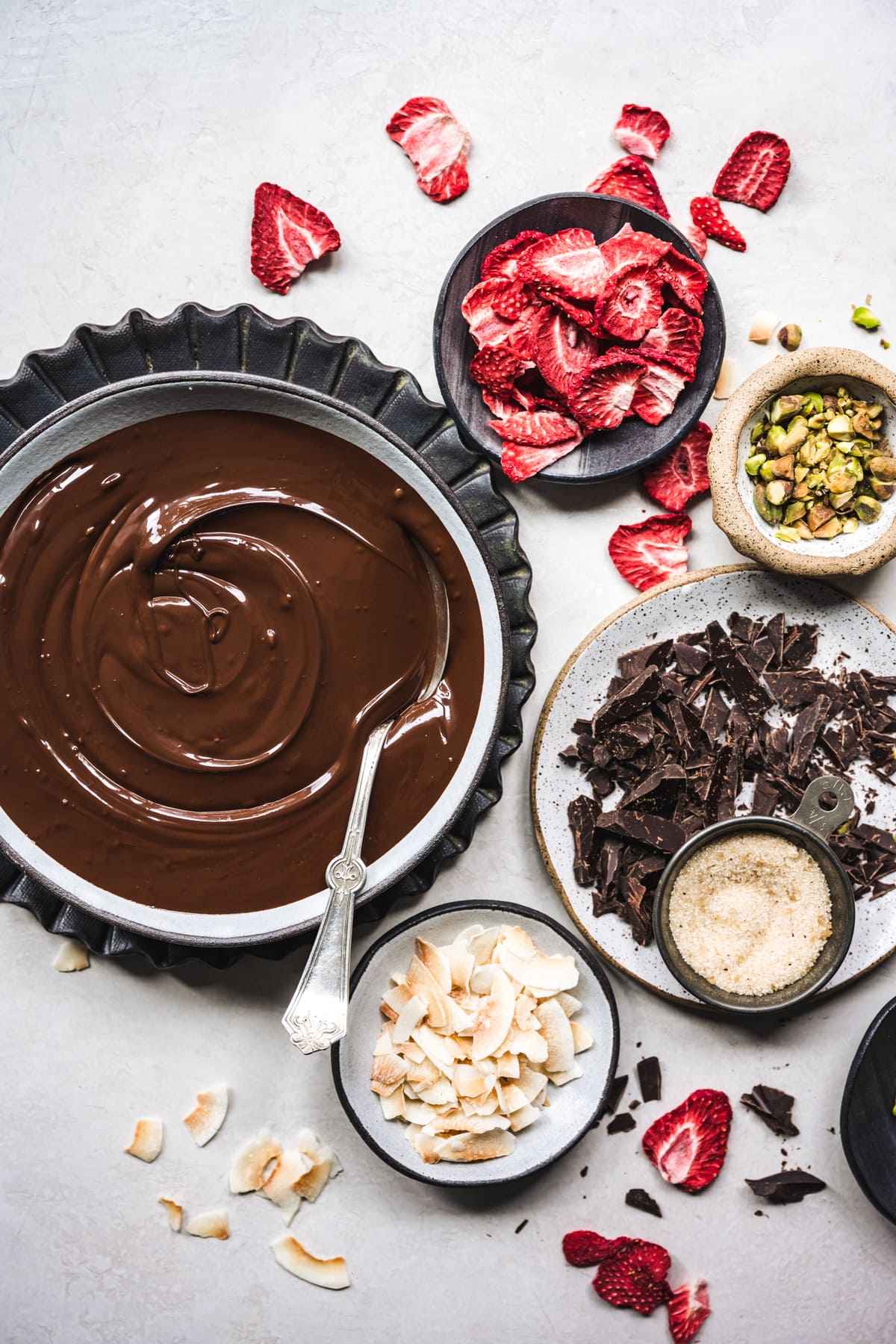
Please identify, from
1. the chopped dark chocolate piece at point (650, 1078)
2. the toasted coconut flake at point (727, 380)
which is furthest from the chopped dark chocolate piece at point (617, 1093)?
the toasted coconut flake at point (727, 380)

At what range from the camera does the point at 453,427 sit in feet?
5.87

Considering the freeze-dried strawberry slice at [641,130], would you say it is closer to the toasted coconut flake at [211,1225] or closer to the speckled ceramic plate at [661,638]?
the speckled ceramic plate at [661,638]

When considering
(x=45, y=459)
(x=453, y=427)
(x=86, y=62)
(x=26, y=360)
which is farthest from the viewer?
(x=86, y=62)

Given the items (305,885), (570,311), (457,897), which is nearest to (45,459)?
(305,885)

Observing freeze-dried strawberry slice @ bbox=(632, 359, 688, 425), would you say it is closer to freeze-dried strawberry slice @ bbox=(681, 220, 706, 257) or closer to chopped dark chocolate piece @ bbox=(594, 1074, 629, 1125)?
freeze-dried strawberry slice @ bbox=(681, 220, 706, 257)

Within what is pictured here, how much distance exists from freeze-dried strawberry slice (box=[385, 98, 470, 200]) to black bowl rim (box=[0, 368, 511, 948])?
2.08 feet

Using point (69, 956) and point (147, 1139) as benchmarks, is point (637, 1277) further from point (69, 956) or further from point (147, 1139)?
point (69, 956)

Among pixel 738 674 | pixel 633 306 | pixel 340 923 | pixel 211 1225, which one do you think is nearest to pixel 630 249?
pixel 633 306

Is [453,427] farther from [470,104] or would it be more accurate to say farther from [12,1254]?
[12,1254]

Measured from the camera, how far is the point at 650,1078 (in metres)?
1.98

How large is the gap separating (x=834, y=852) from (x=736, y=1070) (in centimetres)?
56

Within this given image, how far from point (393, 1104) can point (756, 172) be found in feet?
6.78

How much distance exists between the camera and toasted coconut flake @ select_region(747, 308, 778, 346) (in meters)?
1.96

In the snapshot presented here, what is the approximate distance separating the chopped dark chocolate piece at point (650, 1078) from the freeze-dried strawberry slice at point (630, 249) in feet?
5.33
